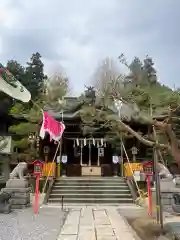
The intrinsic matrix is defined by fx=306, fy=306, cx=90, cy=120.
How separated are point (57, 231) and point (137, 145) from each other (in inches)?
681

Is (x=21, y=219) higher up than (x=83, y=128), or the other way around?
(x=83, y=128)

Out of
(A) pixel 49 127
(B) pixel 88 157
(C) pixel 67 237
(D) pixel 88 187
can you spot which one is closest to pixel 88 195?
(D) pixel 88 187

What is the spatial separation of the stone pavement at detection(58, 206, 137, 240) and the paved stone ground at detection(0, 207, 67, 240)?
314mm

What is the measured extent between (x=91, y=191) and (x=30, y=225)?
8554 mm

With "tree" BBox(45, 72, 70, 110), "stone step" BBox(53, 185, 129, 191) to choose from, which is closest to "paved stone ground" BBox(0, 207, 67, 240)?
"stone step" BBox(53, 185, 129, 191)

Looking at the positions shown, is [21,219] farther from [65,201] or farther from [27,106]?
[27,106]

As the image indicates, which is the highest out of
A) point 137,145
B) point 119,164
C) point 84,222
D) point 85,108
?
point 85,108

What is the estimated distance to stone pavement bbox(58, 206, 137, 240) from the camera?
26.5 ft

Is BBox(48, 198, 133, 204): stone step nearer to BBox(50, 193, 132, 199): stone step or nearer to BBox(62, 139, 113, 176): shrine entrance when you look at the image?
BBox(50, 193, 132, 199): stone step

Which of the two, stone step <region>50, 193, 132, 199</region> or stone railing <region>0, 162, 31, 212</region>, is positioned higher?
stone railing <region>0, 162, 31, 212</region>

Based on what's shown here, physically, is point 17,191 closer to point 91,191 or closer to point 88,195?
point 88,195

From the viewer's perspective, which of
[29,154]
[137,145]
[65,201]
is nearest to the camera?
[65,201]

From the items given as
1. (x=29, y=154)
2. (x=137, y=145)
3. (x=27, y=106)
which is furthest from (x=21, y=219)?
(x=27, y=106)

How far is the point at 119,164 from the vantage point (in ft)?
77.5
